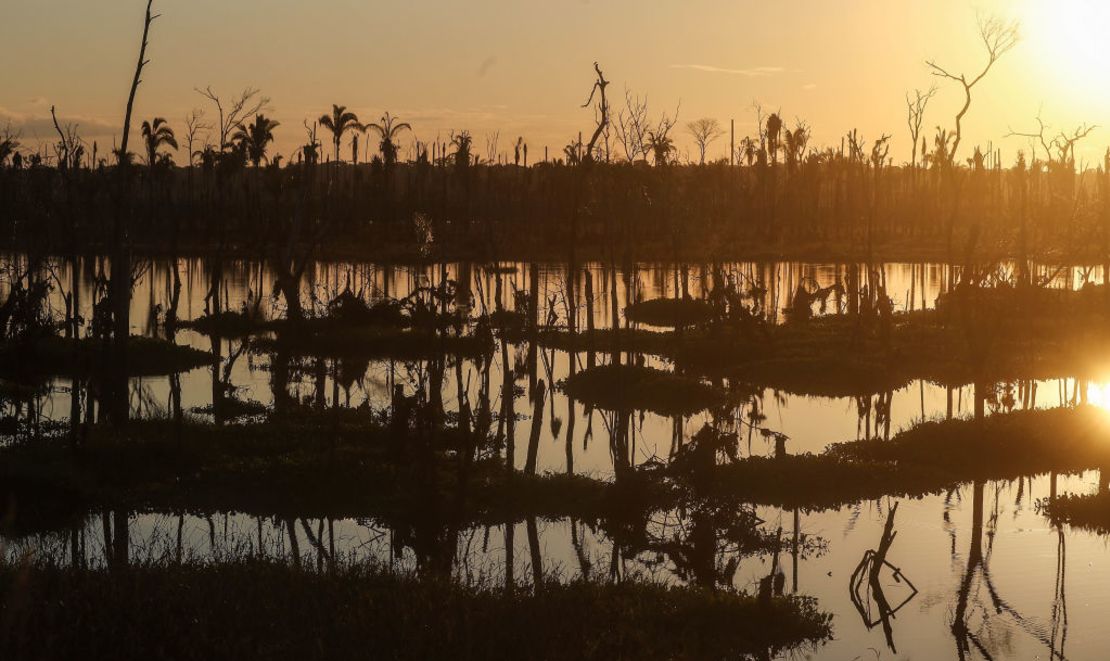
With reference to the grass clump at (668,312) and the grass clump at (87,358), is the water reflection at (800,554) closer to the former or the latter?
the grass clump at (87,358)

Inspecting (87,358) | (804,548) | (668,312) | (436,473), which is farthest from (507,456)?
(668,312)

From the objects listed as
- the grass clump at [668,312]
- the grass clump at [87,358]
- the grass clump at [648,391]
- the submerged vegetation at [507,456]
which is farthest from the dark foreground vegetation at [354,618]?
the grass clump at [668,312]

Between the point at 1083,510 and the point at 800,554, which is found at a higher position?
the point at 1083,510

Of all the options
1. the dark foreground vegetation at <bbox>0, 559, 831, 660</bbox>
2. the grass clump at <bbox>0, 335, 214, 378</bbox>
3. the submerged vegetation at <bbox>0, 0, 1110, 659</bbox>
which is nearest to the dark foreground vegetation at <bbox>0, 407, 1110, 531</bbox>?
the submerged vegetation at <bbox>0, 0, 1110, 659</bbox>

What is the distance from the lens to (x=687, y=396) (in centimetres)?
3002

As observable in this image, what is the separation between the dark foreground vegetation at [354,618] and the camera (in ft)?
34.2

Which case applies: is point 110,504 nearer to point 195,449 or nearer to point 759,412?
point 195,449

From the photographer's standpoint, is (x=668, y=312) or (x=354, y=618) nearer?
(x=354, y=618)

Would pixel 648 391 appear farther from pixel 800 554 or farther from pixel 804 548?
pixel 800 554

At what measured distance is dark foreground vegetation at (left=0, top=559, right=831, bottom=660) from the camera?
10414mm

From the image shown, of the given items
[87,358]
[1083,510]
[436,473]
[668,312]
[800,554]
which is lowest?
[800,554]

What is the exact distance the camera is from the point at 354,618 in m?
11.4

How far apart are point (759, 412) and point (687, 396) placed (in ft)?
5.87

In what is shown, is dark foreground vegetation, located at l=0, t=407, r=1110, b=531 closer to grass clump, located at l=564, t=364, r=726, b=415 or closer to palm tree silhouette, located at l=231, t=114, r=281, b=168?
grass clump, located at l=564, t=364, r=726, b=415
